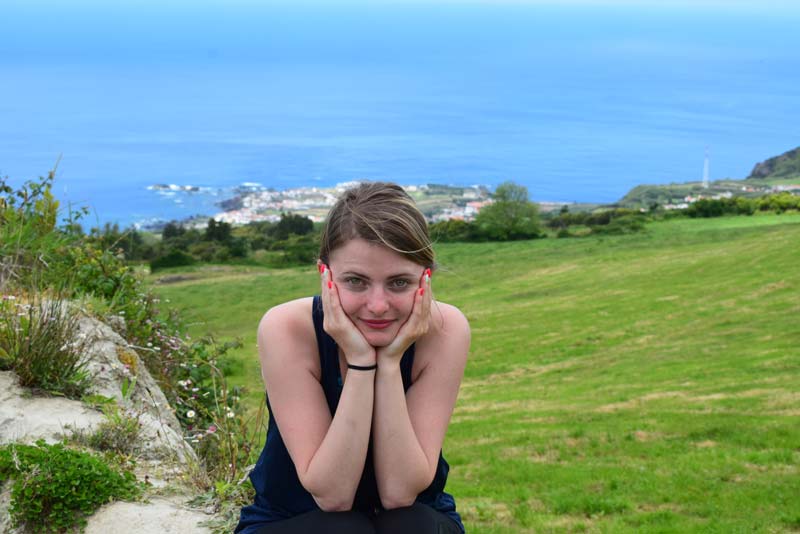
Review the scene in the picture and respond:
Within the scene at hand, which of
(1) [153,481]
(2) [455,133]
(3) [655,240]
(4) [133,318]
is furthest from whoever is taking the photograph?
(2) [455,133]

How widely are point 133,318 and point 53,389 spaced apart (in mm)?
1880

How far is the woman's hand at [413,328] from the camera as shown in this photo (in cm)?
258

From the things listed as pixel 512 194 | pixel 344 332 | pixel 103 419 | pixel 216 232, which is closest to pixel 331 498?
pixel 344 332

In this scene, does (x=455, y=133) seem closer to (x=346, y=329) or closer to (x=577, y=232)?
(x=577, y=232)

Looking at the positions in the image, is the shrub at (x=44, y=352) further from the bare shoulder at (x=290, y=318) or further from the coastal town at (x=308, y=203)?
the coastal town at (x=308, y=203)

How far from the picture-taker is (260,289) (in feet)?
108

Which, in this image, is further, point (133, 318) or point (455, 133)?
point (455, 133)

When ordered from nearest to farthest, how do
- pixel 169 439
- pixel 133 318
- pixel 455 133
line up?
pixel 169 439 < pixel 133 318 < pixel 455 133

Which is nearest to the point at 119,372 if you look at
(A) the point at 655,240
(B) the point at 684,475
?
(B) the point at 684,475

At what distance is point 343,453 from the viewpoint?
8.12 feet

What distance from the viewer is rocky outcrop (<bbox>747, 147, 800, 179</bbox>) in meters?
96.2

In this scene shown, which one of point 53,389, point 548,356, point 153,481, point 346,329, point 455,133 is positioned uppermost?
point 455,133

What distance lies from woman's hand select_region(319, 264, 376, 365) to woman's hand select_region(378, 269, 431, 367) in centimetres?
6

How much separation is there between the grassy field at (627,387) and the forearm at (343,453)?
11.5 feet
